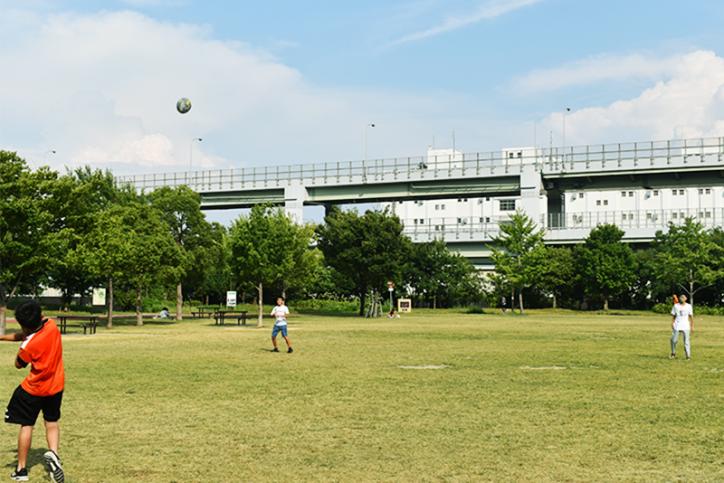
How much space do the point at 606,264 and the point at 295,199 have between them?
3262cm

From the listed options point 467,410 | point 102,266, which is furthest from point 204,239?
point 467,410

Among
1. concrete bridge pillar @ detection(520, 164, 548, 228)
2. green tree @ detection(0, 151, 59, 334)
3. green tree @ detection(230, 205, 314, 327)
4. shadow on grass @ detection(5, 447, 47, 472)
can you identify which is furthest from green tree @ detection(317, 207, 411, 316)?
shadow on grass @ detection(5, 447, 47, 472)

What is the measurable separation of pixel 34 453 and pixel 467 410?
6.55 m

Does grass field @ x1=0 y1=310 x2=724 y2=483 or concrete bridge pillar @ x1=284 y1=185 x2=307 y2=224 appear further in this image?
concrete bridge pillar @ x1=284 y1=185 x2=307 y2=224

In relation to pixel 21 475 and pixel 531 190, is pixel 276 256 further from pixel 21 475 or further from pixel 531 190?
pixel 21 475

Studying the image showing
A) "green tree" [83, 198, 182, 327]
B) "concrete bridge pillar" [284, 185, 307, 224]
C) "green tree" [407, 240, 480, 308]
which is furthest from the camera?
"concrete bridge pillar" [284, 185, 307, 224]

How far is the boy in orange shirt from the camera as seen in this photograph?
859cm

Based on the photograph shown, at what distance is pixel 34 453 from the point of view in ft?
32.4

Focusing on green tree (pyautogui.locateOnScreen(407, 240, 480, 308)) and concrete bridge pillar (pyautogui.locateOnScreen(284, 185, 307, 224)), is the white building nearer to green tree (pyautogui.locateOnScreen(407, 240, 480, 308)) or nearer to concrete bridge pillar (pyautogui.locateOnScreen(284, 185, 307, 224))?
green tree (pyautogui.locateOnScreen(407, 240, 480, 308))

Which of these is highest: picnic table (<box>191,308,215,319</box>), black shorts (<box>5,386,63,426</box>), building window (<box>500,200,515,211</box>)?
building window (<box>500,200,515,211</box>)

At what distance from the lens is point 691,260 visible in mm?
69062

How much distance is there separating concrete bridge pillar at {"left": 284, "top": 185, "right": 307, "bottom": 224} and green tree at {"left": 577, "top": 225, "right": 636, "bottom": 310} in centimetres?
2922

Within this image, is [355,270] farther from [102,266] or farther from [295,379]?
[295,379]

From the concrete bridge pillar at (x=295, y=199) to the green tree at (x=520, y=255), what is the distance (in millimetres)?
22605
